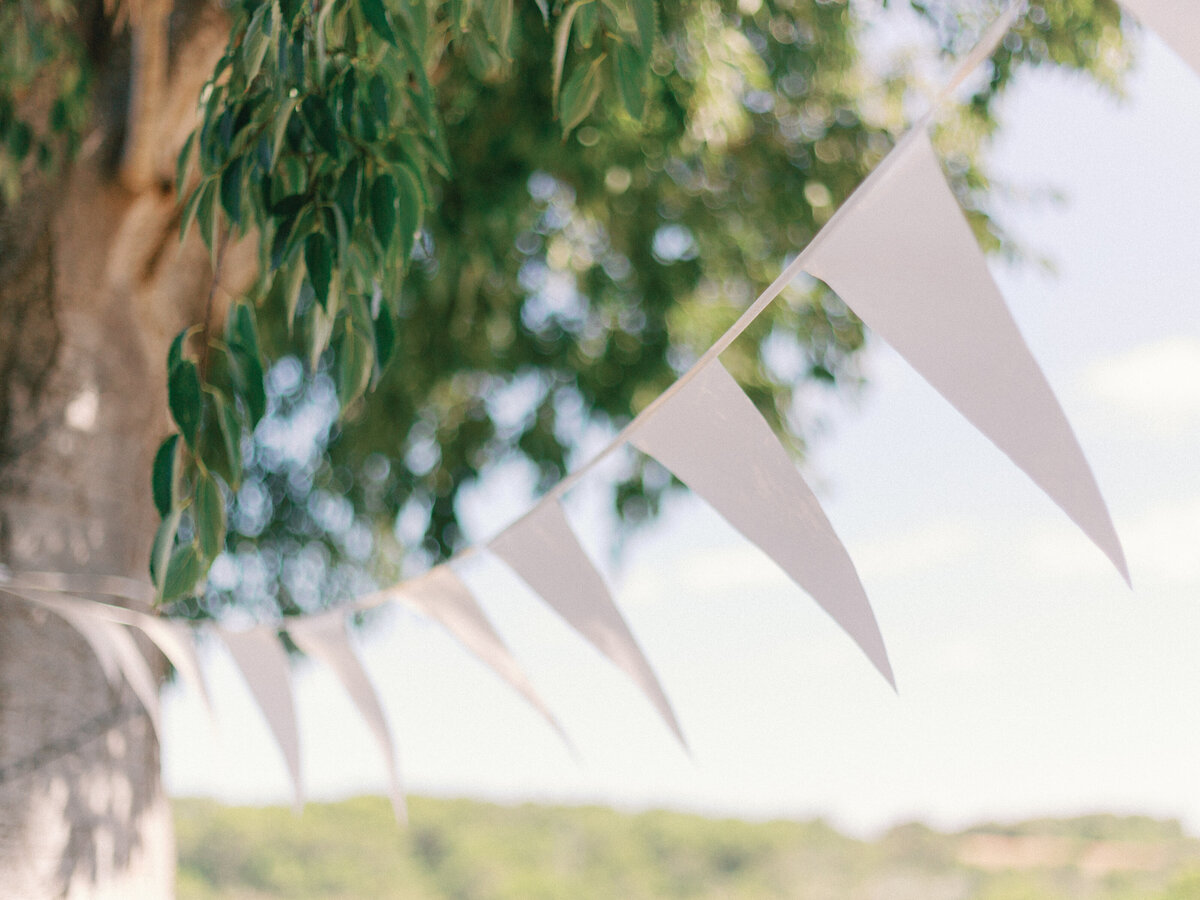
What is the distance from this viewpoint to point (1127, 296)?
49.1 meters

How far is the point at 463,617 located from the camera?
57.7 inches

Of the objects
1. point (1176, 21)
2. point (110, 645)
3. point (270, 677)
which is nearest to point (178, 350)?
point (270, 677)

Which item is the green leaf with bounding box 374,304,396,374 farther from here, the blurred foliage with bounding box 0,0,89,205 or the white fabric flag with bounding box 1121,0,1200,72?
the blurred foliage with bounding box 0,0,89,205

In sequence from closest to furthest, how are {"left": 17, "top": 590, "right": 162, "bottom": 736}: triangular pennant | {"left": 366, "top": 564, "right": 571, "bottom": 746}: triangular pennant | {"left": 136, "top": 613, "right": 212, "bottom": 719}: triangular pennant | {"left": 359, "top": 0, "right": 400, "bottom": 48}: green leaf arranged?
1. {"left": 359, "top": 0, "right": 400, "bottom": 48}: green leaf
2. {"left": 366, "top": 564, "right": 571, "bottom": 746}: triangular pennant
3. {"left": 136, "top": 613, "right": 212, "bottom": 719}: triangular pennant
4. {"left": 17, "top": 590, "right": 162, "bottom": 736}: triangular pennant

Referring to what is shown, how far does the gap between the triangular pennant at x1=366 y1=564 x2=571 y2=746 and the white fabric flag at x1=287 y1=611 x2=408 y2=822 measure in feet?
0.62

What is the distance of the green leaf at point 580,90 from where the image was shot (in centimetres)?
132

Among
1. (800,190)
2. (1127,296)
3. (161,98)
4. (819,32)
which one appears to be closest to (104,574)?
(161,98)

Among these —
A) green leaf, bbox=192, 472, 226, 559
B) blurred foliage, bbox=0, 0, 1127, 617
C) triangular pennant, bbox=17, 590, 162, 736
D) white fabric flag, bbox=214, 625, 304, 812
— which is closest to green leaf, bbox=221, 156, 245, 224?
blurred foliage, bbox=0, 0, 1127, 617

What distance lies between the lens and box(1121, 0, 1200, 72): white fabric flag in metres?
0.69

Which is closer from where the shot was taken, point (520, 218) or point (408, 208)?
point (408, 208)

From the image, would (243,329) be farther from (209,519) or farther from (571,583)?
(571,583)

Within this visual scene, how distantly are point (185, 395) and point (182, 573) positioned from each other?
21 cm

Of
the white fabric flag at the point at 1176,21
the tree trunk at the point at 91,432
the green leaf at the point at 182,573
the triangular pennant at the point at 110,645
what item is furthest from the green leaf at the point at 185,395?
the tree trunk at the point at 91,432

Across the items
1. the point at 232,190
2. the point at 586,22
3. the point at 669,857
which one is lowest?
the point at 232,190
